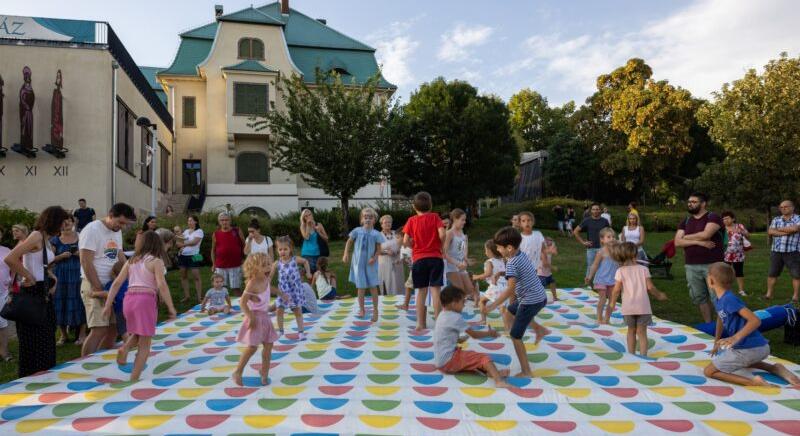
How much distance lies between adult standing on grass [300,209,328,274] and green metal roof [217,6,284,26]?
2235 centimetres

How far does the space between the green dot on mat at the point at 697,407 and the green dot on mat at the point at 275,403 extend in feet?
11.1

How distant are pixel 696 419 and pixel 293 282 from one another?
600cm

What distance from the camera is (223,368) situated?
6.02m

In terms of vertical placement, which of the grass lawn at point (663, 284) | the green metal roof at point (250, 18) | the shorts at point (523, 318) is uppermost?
the green metal roof at point (250, 18)

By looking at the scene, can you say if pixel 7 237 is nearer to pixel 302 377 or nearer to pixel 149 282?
pixel 149 282

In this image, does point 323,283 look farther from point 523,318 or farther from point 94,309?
point 523,318

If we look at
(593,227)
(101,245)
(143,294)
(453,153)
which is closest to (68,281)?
(101,245)

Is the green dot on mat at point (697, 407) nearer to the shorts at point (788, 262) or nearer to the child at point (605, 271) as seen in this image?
the child at point (605, 271)

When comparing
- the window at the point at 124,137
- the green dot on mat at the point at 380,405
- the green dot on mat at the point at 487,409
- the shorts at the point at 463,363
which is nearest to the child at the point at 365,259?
the shorts at the point at 463,363

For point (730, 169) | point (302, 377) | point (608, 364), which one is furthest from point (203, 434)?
point (730, 169)

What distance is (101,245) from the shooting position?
6.64 m

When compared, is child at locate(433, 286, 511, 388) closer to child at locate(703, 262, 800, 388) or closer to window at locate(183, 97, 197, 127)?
child at locate(703, 262, 800, 388)

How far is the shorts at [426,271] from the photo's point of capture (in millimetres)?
7824

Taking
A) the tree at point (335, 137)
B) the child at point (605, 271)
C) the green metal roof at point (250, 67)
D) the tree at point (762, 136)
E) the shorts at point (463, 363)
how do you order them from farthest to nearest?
the green metal roof at point (250, 67), the tree at point (762, 136), the tree at point (335, 137), the child at point (605, 271), the shorts at point (463, 363)
